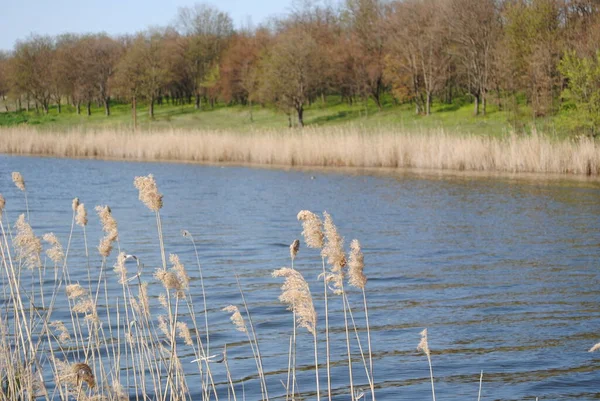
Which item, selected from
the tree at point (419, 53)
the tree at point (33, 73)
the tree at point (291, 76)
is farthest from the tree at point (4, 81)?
the tree at point (419, 53)

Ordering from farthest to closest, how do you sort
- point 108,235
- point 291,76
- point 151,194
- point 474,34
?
point 291,76
point 474,34
point 108,235
point 151,194

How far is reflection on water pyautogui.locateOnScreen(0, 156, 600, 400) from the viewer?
21.2 ft

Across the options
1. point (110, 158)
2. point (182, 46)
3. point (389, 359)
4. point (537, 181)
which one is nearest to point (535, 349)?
point (389, 359)

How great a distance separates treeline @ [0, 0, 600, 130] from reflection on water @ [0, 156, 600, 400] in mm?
10780

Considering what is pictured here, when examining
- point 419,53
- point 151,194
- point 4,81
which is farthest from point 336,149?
point 4,81

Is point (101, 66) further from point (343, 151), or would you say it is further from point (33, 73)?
point (343, 151)

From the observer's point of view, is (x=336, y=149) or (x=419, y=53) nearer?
(x=336, y=149)

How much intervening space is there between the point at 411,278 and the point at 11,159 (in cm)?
2242

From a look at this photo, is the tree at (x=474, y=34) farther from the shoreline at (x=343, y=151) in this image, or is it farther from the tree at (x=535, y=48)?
the shoreline at (x=343, y=151)

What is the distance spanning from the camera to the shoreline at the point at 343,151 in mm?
22578

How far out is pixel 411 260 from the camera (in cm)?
1126

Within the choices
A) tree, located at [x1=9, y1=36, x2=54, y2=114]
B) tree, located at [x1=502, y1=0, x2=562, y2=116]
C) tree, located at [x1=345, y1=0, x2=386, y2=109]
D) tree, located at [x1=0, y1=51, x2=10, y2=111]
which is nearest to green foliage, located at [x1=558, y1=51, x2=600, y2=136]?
tree, located at [x1=502, y1=0, x2=562, y2=116]

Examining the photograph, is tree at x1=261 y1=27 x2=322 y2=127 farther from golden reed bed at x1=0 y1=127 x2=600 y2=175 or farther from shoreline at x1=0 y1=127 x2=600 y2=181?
shoreline at x1=0 y1=127 x2=600 y2=181

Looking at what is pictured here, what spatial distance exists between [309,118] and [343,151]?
24390 mm
